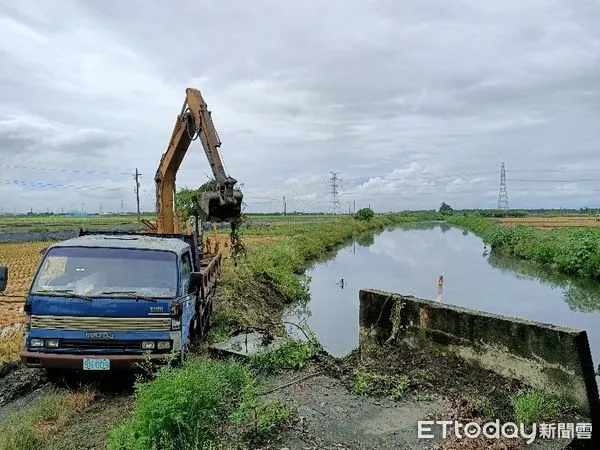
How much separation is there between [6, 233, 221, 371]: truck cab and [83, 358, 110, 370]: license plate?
0.04 ft

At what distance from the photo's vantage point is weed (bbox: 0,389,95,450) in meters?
5.03

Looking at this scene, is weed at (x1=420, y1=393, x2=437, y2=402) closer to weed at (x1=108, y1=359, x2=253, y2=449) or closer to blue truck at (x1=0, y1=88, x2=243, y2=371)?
weed at (x1=108, y1=359, x2=253, y2=449)

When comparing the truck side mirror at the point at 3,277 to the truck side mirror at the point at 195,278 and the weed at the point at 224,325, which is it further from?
the weed at the point at 224,325

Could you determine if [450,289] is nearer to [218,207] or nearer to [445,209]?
[218,207]

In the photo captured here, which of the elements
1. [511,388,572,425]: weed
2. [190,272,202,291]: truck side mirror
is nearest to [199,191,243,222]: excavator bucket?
[190,272,202,291]: truck side mirror

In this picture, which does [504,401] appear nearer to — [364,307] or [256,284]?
[364,307]

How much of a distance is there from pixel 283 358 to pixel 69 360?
2.82 meters

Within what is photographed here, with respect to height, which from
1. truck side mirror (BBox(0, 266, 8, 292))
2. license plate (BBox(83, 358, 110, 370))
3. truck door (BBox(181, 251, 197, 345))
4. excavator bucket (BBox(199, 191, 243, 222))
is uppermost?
excavator bucket (BBox(199, 191, 243, 222))

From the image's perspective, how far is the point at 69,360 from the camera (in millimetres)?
6531

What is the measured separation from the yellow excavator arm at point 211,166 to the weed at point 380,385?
4.78m

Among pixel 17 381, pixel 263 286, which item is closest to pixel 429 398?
pixel 17 381

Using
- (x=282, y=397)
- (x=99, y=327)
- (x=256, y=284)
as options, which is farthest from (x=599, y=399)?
(x=256, y=284)

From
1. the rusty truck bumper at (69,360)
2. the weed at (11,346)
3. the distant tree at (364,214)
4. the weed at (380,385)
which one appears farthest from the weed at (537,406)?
the distant tree at (364,214)

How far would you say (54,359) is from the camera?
21.4 ft
